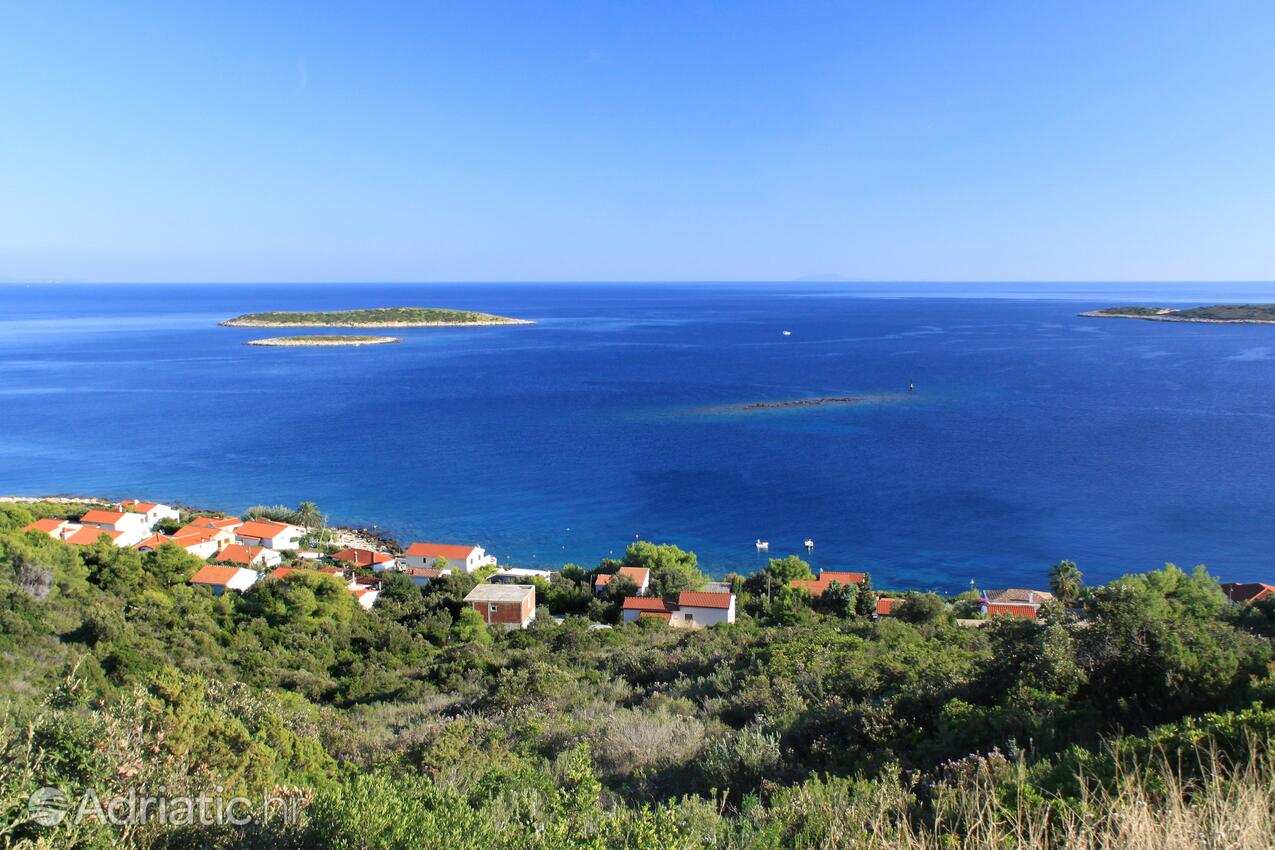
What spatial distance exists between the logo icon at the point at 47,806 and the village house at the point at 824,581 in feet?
66.9

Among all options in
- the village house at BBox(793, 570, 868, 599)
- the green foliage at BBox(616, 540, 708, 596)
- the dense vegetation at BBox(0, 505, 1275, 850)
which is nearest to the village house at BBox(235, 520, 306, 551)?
the dense vegetation at BBox(0, 505, 1275, 850)

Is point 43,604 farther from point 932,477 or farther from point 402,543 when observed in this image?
point 932,477

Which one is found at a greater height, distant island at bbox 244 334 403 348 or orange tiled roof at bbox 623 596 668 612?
distant island at bbox 244 334 403 348

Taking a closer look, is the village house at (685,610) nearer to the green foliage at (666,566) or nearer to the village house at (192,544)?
the green foliage at (666,566)

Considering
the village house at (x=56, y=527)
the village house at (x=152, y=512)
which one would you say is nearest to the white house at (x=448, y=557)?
the village house at (x=152, y=512)

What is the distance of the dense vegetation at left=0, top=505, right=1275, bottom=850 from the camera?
4.56 metres

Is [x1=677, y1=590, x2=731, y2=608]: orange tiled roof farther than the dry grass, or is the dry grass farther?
[x1=677, y1=590, x2=731, y2=608]: orange tiled roof

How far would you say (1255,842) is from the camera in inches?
128

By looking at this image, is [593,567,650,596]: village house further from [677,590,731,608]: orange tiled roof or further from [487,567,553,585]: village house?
[487,567,553,585]: village house

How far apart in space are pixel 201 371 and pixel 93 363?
16.5 m

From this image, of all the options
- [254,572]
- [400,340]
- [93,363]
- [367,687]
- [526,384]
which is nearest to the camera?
[367,687]

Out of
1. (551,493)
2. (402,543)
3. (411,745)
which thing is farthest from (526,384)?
(411,745)

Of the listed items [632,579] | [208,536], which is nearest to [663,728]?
[632,579]

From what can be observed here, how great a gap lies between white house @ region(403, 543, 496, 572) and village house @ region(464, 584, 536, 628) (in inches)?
168
